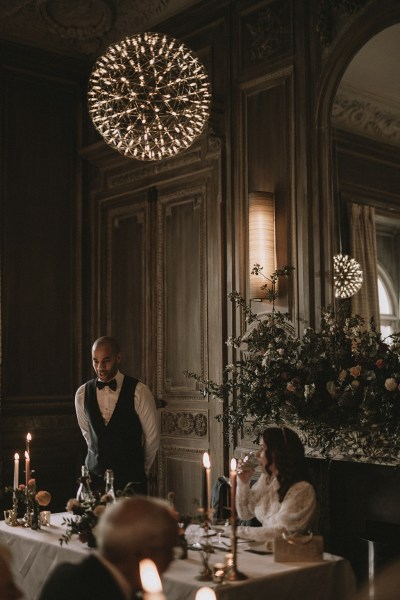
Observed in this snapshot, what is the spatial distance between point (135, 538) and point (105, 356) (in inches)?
129

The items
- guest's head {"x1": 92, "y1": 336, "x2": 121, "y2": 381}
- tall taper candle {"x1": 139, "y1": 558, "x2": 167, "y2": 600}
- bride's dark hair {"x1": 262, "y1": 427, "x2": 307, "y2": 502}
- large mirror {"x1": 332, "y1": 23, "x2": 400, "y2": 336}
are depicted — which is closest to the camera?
tall taper candle {"x1": 139, "y1": 558, "x2": 167, "y2": 600}

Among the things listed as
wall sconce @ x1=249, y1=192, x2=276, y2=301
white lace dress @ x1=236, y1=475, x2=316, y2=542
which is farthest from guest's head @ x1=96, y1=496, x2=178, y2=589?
wall sconce @ x1=249, y1=192, x2=276, y2=301

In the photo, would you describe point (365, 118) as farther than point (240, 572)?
Yes

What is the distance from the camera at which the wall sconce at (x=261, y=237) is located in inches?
229

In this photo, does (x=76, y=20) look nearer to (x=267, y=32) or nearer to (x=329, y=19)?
(x=267, y=32)

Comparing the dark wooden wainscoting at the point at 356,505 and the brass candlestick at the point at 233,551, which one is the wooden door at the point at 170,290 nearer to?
the dark wooden wainscoting at the point at 356,505

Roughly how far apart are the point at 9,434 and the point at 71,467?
2.19ft

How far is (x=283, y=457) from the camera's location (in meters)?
3.90

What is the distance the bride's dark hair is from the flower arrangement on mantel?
2.07ft

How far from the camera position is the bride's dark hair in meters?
3.85

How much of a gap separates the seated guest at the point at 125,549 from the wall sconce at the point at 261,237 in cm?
379

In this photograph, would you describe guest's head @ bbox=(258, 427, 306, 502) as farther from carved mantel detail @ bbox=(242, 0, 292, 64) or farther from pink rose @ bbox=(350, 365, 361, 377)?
carved mantel detail @ bbox=(242, 0, 292, 64)

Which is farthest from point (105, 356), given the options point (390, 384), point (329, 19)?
point (329, 19)

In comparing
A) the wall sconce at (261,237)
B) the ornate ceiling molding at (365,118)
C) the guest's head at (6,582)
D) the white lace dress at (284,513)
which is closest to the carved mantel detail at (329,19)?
the ornate ceiling molding at (365,118)
